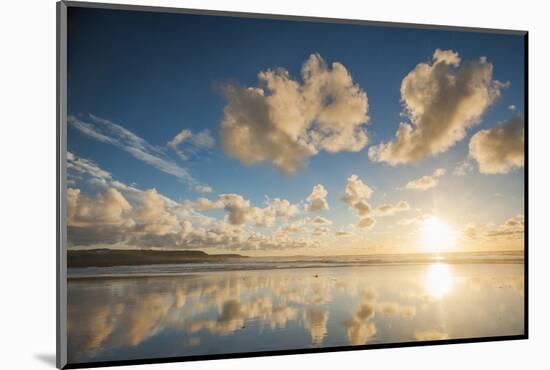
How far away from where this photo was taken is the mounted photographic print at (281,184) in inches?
176

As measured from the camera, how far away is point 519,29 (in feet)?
17.2

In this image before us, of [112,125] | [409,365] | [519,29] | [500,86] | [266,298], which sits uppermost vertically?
[519,29]

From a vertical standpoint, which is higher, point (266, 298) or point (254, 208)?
point (254, 208)

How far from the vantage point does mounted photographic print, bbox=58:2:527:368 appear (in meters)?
4.48

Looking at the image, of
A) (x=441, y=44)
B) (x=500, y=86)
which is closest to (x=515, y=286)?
(x=500, y=86)

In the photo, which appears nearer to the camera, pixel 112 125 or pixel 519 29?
pixel 112 125

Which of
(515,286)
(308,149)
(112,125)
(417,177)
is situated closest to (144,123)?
(112,125)

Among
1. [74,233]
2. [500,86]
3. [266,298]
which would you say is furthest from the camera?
[500,86]

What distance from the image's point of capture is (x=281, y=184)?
490cm

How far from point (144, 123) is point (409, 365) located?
2.44 meters

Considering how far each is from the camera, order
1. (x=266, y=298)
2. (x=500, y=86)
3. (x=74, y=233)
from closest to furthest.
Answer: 1. (x=74, y=233)
2. (x=266, y=298)
3. (x=500, y=86)

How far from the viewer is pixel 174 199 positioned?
4.66 metres

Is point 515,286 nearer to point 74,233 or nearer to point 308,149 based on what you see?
point 308,149

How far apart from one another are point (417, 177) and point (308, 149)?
88 centimetres
